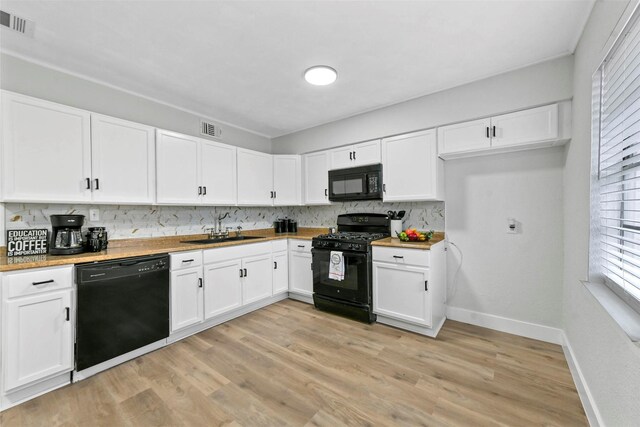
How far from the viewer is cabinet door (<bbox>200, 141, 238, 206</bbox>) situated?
3.15 meters

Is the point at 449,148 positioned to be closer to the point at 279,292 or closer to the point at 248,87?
the point at 248,87

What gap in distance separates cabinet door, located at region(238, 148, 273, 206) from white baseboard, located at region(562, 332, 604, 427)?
11.4ft

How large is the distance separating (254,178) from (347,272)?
1.83m

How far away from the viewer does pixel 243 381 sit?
77.3 inches

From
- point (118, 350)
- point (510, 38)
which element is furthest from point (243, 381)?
point (510, 38)

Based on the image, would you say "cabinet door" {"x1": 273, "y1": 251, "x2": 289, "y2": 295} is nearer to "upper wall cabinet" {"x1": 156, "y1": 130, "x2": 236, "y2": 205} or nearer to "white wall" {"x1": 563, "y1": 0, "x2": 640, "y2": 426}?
"upper wall cabinet" {"x1": 156, "y1": 130, "x2": 236, "y2": 205}

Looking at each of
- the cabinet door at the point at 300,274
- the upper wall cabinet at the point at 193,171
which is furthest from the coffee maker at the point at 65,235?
the cabinet door at the point at 300,274

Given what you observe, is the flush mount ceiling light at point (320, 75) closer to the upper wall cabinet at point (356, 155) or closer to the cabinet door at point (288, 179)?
the upper wall cabinet at point (356, 155)

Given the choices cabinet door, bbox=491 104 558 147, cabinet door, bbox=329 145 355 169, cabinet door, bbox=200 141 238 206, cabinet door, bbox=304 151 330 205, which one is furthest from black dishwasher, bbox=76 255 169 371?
cabinet door, bbox=491 104 558 147

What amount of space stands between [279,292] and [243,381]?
1.65 metres

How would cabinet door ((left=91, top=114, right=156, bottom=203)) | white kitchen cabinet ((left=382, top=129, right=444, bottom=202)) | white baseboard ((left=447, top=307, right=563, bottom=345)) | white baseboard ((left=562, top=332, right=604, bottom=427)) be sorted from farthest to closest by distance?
white kitchen cabinet ((left=382, top=129, right=444, bottom=202)) < white baseboard ((left=447, top=307, right=563, bottom=345)) < cabinet door ((left=91, top=114, right=156, bottom=203)) < white baseboard ((left=562, top=332, right=604, bottom=427))

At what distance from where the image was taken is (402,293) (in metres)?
2.74

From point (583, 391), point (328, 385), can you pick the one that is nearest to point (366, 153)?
point (328, 385)

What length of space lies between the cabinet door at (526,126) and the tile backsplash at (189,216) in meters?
0.93
